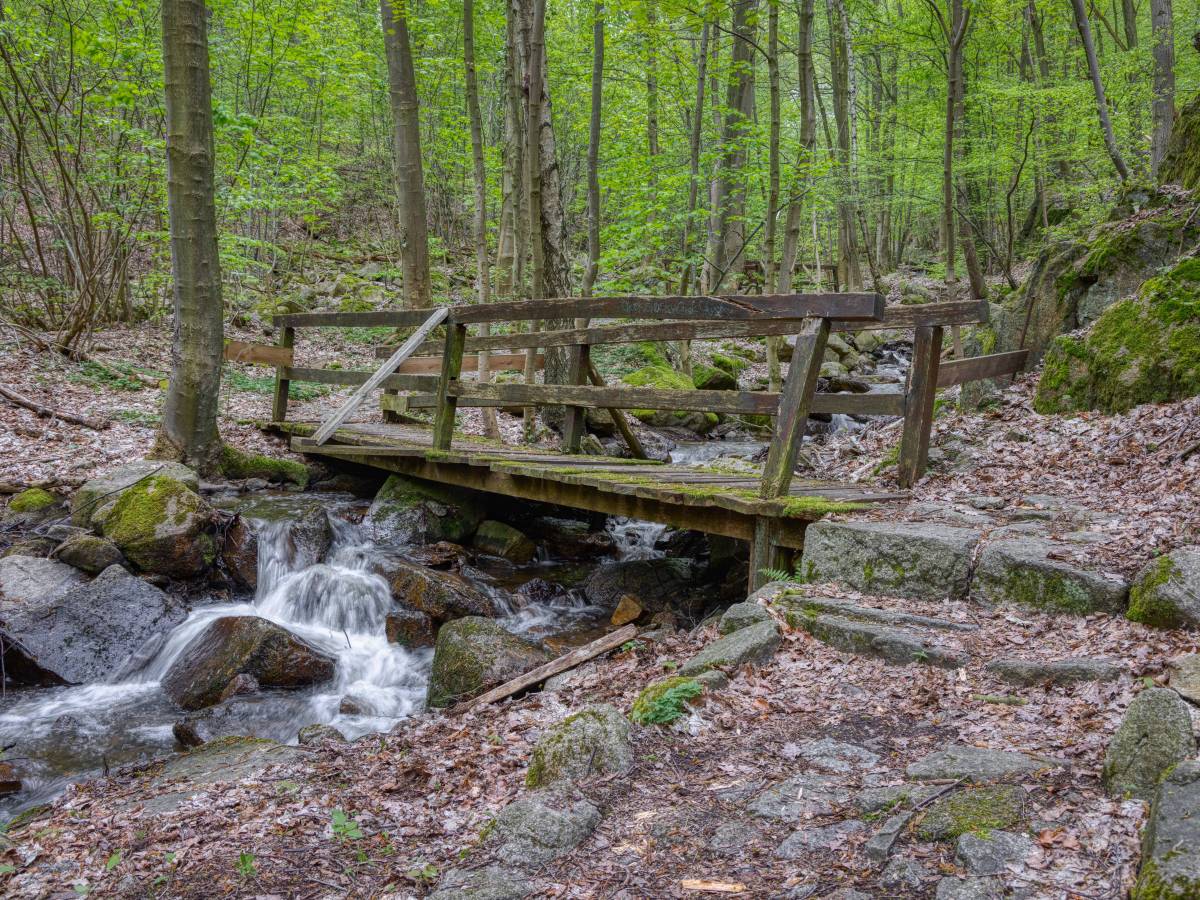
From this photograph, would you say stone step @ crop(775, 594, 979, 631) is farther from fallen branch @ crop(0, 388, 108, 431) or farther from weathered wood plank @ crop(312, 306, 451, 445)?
fallen branch @ crop(0, 388, 108, 431)

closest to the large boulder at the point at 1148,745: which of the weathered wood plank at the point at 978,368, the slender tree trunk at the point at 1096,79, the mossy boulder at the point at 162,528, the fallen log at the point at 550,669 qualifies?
the fallen log at the point at 550,669

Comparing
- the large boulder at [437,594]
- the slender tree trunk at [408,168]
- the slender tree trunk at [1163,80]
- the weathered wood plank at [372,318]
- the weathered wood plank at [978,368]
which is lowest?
the large boulder at [437,594]

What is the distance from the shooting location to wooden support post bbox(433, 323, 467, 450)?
327 inches

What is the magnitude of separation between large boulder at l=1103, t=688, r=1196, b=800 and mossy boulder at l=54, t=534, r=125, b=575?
7440 millimetres

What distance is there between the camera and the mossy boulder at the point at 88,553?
22.9 ft

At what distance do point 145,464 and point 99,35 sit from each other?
27.4 feet

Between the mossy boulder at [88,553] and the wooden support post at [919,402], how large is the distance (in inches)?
269

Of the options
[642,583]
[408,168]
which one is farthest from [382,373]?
[408,168]

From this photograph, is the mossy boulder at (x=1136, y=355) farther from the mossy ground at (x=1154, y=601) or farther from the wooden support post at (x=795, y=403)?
the mossy ground at (x=1154, y=601)

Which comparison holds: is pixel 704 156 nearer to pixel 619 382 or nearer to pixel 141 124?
pixel 619 382

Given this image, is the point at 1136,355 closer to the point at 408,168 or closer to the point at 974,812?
the point at 974,812

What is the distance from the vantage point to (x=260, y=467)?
33.2ft

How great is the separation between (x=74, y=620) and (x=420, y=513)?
358 centimetres

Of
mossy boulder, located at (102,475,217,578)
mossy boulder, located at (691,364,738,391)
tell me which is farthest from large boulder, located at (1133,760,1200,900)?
mossy boulder, located at (691,364,738,391)
